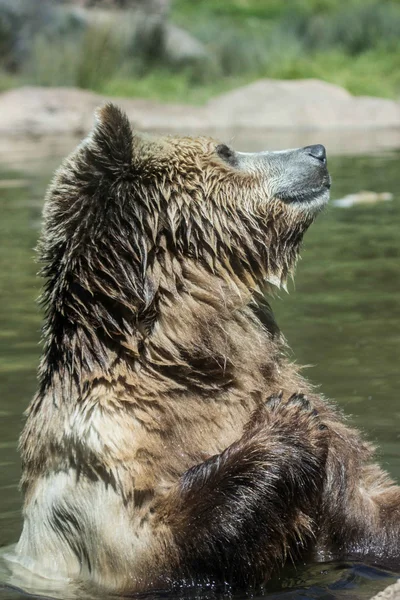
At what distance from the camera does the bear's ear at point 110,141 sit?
522 centimetres

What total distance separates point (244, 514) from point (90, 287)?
114 cm

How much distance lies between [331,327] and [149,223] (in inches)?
176

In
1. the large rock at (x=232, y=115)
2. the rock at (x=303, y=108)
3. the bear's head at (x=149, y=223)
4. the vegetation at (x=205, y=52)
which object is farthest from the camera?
the vegetation at (x=205, y=52)

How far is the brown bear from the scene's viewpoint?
15.7 ft

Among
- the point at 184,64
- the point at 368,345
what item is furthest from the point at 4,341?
the point at 184,64

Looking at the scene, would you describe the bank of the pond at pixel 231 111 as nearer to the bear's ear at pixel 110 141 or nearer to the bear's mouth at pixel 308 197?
the bear's mouth at pixel 308 197

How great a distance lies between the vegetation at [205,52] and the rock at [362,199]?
10.6m

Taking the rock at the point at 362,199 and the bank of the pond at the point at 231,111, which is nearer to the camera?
the rock at the point at 362,199

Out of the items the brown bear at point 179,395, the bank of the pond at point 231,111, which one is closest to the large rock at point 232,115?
the bank of the pond at point 231,111

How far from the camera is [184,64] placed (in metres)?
29.3

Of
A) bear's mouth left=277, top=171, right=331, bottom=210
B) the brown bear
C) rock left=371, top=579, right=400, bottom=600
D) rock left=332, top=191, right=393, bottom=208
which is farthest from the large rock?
rock left=371, top=579, right=400, bottom=600

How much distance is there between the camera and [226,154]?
576 cm

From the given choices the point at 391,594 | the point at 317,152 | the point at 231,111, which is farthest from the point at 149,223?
the point at 231,111

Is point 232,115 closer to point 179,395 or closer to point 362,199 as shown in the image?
point 362,199
